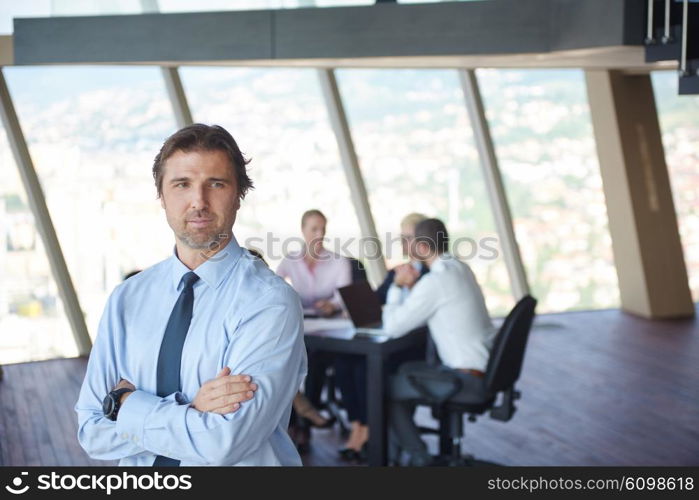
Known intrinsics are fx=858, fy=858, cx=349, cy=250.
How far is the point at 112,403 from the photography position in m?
1.71

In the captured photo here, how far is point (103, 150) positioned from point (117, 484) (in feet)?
20.5

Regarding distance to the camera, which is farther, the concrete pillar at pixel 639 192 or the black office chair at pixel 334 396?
the concrete pillar at pixel 639 192

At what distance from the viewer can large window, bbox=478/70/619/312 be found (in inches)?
364

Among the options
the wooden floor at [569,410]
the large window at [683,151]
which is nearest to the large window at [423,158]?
the wooden floor at [569,410]

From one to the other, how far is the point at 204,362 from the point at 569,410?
436cm

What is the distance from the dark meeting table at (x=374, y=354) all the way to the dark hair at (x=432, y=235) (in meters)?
0.51

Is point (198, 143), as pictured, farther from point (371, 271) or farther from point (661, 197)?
point (661, 197)

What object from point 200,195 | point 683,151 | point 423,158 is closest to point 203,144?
point 200,195

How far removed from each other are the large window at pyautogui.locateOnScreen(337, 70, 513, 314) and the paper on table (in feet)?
12.4

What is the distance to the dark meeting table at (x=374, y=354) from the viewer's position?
4320 millimetres

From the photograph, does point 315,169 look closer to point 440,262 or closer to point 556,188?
point 556,188

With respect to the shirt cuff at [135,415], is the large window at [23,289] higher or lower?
higher

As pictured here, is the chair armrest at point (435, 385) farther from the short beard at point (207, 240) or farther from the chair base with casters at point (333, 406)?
the short beard at point (207, 240)

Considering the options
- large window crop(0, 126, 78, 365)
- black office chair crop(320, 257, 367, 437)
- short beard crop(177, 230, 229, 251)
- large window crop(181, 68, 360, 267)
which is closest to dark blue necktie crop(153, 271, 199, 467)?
short beard crop(177, 230, 229, 251)
